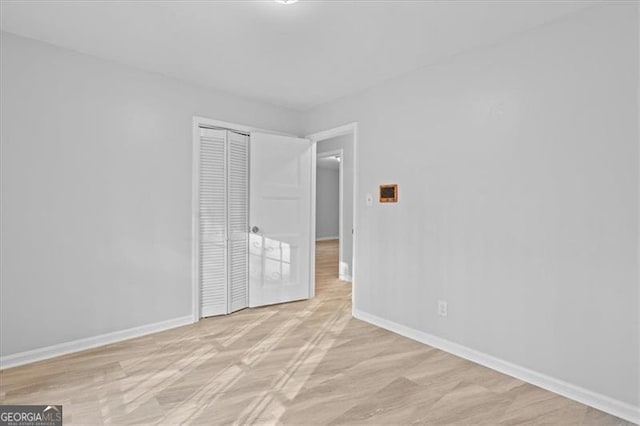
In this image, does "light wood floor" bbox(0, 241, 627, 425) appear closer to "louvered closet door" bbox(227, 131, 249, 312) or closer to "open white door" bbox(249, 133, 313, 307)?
"louvered closet door" bbox(227, 131, 249, 312)

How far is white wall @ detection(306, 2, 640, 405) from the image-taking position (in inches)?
81.2

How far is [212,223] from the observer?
12.3ft

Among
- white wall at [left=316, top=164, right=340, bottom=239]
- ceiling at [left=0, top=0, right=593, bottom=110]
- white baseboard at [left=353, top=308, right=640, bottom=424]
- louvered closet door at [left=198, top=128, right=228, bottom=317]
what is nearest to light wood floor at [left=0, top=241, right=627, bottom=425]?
white baseboard at [left=353, top=308, right=640, bottom=424]

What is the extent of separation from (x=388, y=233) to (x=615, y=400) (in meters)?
1.99

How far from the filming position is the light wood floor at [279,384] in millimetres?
2004

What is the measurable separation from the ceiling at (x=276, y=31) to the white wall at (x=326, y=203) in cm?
899

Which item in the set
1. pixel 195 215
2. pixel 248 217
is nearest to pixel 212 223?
pixel 195 215

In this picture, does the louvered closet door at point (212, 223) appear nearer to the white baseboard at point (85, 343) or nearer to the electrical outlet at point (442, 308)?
the white baseboard at point (85, 343)

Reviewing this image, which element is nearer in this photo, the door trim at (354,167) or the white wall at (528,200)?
the white wall at (528,200)

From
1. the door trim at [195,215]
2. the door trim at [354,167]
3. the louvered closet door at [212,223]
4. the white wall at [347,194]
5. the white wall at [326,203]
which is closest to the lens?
the door trim at [195,215]

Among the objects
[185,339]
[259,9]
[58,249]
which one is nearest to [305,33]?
[259,9]

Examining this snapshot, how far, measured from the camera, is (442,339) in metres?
2.98

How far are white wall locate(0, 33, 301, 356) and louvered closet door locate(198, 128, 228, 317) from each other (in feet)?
0.55

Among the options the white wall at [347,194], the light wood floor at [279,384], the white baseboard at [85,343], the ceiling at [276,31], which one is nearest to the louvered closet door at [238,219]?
the white baseboard at [85,343]
